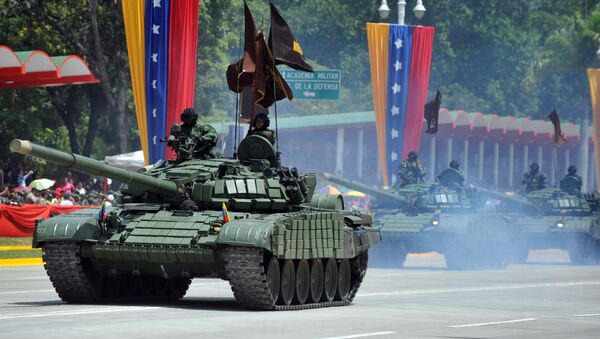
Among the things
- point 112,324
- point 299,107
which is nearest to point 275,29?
point 112,324

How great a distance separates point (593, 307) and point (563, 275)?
1012cm

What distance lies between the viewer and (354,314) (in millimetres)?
19375

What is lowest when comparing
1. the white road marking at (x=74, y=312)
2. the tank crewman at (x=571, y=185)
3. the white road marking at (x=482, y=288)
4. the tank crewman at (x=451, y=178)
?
the white road marking at (x=482, y=288)

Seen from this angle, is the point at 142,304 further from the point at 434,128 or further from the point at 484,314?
the point at 434,128

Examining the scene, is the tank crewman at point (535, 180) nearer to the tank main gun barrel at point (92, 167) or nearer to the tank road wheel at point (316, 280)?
the tank road wheel at point (316, 280)

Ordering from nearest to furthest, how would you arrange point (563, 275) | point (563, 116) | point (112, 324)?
point (112, 324) → point (563, 275) → point (563, 116)

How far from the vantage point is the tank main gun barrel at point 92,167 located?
17.2 metres

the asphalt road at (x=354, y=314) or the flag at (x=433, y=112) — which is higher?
the flag at (x=433, y=112)

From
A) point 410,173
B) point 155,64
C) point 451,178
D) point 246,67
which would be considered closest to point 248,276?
point 246,67

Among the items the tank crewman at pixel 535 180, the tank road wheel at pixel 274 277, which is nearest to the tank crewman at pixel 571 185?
the tank crewman at pixel 535 180

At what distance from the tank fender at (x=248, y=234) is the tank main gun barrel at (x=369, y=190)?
11765mm

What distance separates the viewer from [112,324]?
16766mm

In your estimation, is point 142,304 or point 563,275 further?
point 563,275

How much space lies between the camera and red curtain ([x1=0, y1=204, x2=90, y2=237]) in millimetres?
34125
